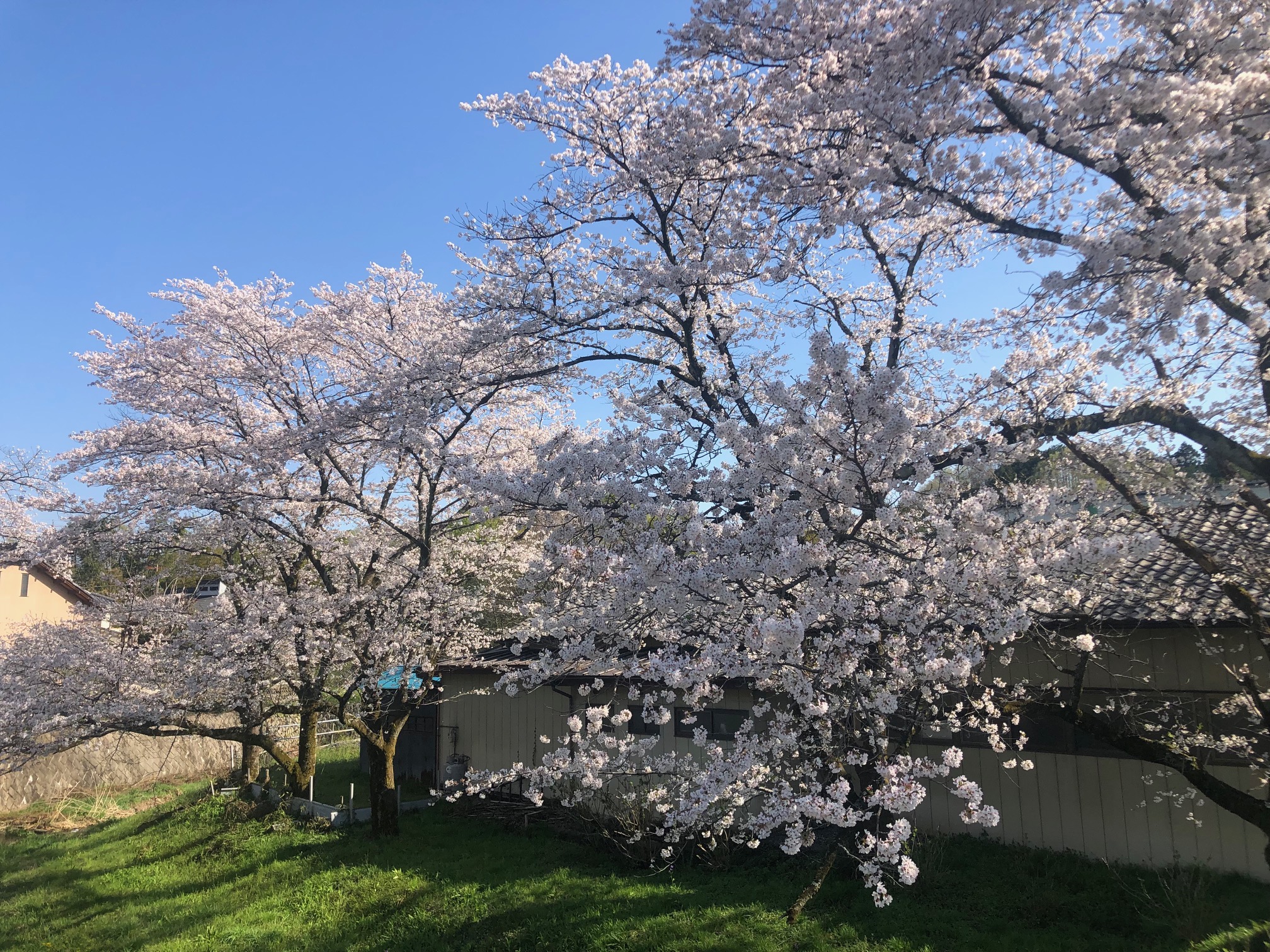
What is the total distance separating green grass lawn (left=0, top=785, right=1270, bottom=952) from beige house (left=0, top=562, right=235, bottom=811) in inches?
114

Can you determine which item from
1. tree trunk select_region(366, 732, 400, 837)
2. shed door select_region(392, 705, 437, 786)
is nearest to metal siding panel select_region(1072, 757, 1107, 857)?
tree trunk select_region(366, 732, 400, 837)

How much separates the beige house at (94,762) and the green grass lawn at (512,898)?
9.47 feet

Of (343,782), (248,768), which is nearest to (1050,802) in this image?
(343,782)

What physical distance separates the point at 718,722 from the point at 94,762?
601 inches

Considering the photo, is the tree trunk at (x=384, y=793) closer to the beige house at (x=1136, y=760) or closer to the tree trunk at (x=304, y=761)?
the tree trunk at (x=304, y=761)

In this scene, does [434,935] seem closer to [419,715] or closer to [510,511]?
[510,511]

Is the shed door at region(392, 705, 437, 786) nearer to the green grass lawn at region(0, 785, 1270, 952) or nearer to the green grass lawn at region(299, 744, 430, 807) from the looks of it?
the green grass lawn at region(299, 744, 430, 807)

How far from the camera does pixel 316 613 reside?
390 inches

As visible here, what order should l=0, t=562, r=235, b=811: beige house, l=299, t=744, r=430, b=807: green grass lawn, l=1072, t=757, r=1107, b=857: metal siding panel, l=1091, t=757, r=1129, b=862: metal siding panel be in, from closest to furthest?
l=1091, t=757, r=1129, b=862: metal siding panel → l=1072, t=757, r=1107, b=857: metal siding panel → l=299, t=744, r=430, b=807: green grass lawn → l=0, t=562, r=235, b=811: beige house

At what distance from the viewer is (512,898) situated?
8.56 meters

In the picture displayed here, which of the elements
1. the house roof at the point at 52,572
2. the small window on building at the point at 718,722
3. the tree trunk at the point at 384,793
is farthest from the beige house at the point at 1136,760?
the house roof at the point at 52,572

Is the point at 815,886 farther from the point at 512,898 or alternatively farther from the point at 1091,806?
the point at 512,898

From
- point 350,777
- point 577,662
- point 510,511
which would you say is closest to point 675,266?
point 510,511

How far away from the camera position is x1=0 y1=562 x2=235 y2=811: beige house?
51.2 feet
